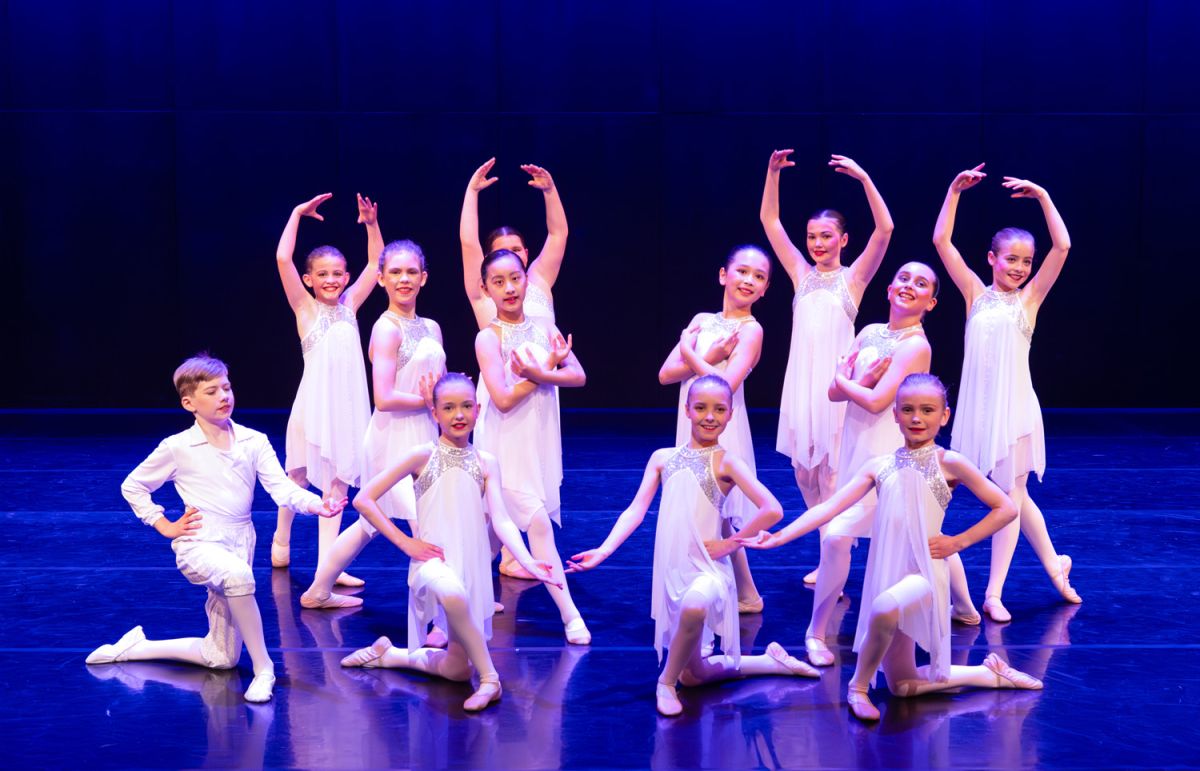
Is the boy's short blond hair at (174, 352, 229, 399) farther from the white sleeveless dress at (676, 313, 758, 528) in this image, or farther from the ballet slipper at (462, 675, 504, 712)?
the white sleeveless dress at (676, 313, 758, 528)

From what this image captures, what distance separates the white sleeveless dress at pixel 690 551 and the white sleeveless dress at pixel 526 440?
0.76m

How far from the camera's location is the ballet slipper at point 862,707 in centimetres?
322

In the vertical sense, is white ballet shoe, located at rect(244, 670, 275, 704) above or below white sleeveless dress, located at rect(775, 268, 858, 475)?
below

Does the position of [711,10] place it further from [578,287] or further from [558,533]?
[558,533]

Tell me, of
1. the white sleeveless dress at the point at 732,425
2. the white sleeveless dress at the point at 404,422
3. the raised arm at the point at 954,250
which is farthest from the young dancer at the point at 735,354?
the white sleeveless dress at the point at 404,422

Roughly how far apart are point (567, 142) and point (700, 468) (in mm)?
4978

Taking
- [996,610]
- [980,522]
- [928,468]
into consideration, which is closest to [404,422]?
[928,468]

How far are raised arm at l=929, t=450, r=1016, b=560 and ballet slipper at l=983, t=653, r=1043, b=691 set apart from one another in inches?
14.8

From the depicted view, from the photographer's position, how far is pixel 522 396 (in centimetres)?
421

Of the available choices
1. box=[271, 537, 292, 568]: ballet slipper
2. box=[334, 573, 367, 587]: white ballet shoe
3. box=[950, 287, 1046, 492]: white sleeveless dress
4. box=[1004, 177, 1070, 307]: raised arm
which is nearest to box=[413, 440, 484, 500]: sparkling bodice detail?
box=[334, 573, 367, 587]: white ballet shoe

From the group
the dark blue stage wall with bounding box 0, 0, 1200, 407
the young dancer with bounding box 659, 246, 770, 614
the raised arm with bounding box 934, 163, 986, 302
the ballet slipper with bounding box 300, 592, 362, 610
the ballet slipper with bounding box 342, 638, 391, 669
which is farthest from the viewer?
the dark blue stage wall with bounding box 0, 0, 1200, 407

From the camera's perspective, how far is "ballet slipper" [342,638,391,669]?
3.63 metres

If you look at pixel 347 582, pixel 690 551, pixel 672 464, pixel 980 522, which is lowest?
pixel 347 582

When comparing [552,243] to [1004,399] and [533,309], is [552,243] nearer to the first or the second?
[533,309]
